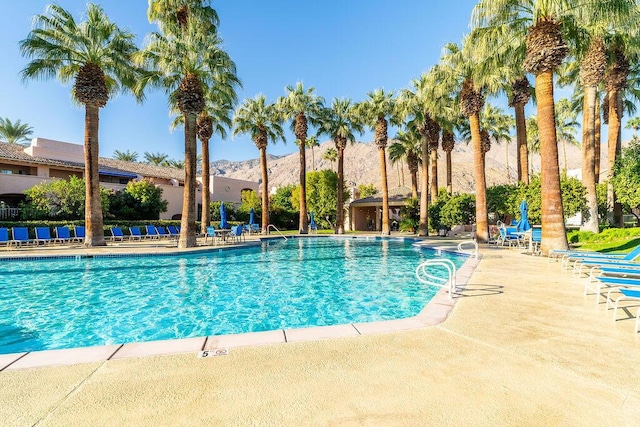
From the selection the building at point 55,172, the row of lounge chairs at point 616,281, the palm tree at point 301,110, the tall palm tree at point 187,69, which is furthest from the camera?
the palm tree at point 301,110

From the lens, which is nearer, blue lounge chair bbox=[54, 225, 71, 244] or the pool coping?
the pool coping

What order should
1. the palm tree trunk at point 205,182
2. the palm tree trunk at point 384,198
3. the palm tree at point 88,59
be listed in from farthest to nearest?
the palm tree trunk at point 384,198, the palm tree trunk at point 205,182, the palm tree at point 88,59

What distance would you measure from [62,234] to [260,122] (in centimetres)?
1688

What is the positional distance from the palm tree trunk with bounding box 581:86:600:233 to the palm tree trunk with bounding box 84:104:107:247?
2559 centimetres

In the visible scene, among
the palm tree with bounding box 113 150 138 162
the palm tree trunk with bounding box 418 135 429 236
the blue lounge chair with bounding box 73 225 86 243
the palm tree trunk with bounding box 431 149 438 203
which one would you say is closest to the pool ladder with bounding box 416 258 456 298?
the palm tree trunk with bounding box 418 135 429 236

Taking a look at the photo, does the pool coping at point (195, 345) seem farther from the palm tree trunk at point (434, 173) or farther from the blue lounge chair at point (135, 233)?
the palm tree trunk at point (434, 173)

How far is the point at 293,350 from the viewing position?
343 centimetres

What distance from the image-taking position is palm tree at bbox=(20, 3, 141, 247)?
15.2 metres

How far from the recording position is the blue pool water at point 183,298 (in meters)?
5.50

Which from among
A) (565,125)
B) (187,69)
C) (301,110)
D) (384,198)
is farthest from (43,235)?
(565,125)

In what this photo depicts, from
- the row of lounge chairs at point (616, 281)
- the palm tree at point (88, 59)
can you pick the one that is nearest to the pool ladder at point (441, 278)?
the row of lounge chairs at point (616, 281)

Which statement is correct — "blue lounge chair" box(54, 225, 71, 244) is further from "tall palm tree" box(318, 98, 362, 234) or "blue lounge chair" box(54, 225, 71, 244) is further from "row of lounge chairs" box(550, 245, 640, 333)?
"row of lounge chairs" box(550, 245, 640, 333)

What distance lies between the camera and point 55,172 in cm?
2902

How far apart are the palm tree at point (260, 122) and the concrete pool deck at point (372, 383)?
2581cm
